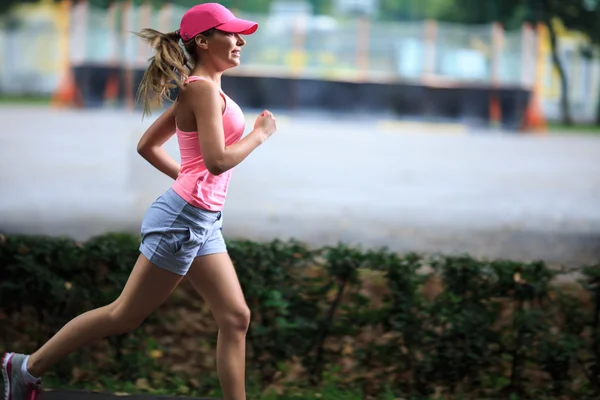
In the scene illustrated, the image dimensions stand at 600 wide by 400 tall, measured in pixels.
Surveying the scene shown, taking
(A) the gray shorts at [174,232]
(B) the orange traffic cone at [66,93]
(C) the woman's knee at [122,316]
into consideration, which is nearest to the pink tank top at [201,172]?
(A) the gray shorts at [174,232]

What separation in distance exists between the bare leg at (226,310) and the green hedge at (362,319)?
1.00 m

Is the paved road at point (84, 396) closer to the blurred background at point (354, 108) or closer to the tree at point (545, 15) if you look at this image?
the blurred background at point (354, 108)

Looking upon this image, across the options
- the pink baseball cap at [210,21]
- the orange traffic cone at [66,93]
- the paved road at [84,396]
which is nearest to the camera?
the pink baseball cap at [210,21]

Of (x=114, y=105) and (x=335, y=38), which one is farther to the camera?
(x=114, y=105)

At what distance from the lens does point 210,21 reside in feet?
10.9

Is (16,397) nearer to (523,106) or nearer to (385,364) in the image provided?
(385,364)

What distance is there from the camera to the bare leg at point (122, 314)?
3410 millimetres

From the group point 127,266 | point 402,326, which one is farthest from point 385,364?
point 127,266

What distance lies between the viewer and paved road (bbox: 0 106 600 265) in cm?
967

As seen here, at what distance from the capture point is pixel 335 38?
1376cm

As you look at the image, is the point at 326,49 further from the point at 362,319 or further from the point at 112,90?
the point at 362,319

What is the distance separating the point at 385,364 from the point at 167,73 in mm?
1928

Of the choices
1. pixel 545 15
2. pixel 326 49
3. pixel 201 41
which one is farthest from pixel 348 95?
pixel 201 41

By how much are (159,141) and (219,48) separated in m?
0.49
